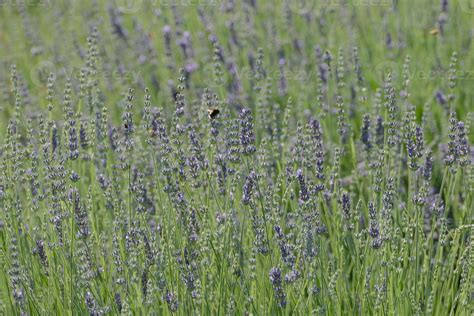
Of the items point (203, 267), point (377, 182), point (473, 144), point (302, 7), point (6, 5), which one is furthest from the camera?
point (6, 5)

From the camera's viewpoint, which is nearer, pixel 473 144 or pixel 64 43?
pixel 473 144

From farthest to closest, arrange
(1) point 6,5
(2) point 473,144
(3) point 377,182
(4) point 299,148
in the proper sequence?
1. (1) point 6,5
2. (2) point 473,144
3. (4) point 299,148
4. (3) point 377,182

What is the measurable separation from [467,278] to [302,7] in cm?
330

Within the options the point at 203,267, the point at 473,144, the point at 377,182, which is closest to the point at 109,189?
the point at 203,267

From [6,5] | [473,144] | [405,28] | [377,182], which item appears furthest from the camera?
[6,5]

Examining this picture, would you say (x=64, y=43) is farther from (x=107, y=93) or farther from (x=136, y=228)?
(x=136, y=228)

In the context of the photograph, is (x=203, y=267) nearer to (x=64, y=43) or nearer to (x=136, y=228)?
(x=136, y=228)

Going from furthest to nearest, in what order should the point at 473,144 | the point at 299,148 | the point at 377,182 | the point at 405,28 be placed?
1. the point at 405,28
2. the point at 473,144
3. the point at 299,148
4. the point at 377,182

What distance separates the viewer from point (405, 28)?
16.5 ft

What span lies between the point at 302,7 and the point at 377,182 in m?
3.13

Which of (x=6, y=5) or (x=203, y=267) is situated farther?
(x=6, y=5)

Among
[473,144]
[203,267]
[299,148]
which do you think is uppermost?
[299,148]

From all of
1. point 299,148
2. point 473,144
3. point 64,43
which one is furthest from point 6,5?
point 299,148

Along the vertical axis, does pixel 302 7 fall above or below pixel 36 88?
above
